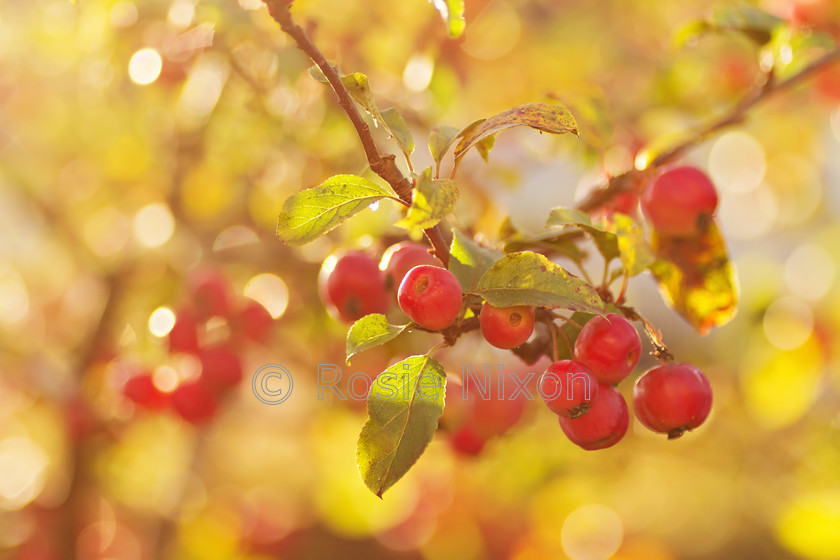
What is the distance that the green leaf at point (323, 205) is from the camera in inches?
35.1

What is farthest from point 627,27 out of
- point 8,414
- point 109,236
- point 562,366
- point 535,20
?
point 8,414

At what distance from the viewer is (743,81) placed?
2.83 metres

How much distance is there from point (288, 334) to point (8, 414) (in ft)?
6.81

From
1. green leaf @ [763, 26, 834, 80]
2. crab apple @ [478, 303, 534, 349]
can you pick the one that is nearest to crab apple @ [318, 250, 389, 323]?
crab apple @ [478, 303, 534, 349]

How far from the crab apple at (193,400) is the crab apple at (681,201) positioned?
1319 millimetres

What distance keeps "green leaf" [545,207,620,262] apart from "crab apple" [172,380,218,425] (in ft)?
4.01

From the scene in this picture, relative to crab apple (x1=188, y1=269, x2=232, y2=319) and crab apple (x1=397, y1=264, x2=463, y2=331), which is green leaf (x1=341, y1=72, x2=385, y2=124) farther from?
crab apple (x1=188, y1=269, x2=232, y2=319)

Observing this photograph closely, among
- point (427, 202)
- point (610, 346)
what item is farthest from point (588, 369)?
point (427, 202)

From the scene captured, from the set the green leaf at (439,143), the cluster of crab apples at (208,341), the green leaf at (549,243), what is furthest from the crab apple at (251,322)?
the green leaf at (439,143)

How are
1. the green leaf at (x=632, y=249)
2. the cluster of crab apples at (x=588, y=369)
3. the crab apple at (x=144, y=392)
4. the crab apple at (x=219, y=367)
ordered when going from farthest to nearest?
the crab apple at (x=144, y=392) → the crab apple at (x=219, y=367) → the green leaf at (x=632, y=249) → the cluster of crab apples at (x=588, y=369)

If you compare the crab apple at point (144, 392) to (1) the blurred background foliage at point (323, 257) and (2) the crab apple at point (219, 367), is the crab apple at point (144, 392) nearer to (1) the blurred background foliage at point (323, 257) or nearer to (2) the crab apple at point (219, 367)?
(1) the blurred background foliage at point (323, 257)

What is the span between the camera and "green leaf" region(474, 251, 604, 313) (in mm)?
847

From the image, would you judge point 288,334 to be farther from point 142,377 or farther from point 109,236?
point 109,236

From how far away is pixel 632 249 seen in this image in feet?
3.60
